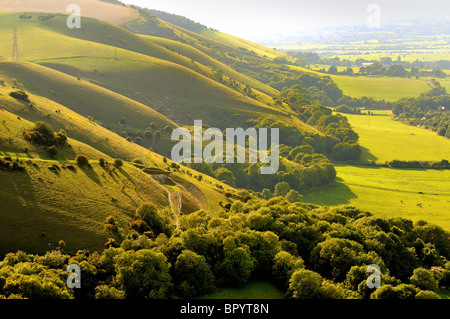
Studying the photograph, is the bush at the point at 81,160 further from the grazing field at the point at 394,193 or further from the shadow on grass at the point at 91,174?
the grazing field at the point at 394,193

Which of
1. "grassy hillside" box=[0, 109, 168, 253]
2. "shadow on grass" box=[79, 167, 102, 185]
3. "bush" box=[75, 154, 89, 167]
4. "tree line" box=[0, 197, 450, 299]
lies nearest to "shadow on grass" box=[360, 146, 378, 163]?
"tree line" box=[0, 197, 450, 299]

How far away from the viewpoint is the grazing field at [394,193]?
4577 inches

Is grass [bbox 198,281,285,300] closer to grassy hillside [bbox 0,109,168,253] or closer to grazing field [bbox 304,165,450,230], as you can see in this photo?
grassy hillside [bbox 0,109,168,253]

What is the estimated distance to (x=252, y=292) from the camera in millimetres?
49688

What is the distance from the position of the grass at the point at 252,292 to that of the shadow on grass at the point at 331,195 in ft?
261

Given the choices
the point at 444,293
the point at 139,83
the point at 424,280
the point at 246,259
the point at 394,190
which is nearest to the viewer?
the point at 246,259

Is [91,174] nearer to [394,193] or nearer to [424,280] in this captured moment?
[424,280]

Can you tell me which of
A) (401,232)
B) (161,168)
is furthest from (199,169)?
(401,232)

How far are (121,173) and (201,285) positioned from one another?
35.9 metres

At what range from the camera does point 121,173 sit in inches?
2936

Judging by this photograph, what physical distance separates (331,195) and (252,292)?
91.9m

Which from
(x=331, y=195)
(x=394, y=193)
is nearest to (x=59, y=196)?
(x=331, y=195)

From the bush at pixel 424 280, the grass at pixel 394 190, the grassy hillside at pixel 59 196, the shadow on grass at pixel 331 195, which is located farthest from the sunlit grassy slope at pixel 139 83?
the bush at pixel 424 280
